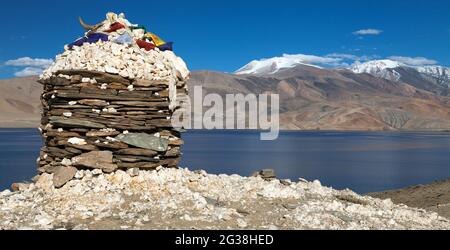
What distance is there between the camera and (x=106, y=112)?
37.4ft

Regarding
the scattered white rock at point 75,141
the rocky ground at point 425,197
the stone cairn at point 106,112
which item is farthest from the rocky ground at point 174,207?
the rocky ground at point 425,197

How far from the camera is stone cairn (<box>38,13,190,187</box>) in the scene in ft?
36.9

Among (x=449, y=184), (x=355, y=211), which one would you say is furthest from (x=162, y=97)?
(x=449, y=184)

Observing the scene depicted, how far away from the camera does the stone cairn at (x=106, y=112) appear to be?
36.9 feet

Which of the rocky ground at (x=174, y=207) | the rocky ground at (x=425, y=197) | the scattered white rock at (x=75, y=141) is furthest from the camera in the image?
the rocky ground at (x=425, y=197)

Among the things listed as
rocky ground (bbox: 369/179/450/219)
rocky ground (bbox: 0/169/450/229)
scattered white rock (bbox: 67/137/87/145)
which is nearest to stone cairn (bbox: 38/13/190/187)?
scattered white rock (bbox: 67/137/87/145)

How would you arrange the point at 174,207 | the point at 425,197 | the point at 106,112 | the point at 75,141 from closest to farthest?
the point at 174,207, the point at 75,141, the point at 106,112, the point at 425,197

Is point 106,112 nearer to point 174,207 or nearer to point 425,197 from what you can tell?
point 174,207

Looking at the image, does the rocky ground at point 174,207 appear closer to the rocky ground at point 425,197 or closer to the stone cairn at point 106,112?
the stone cairn at point 106,112

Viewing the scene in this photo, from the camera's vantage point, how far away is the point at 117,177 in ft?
36.4

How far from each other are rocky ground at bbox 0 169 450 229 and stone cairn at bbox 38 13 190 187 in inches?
14.9

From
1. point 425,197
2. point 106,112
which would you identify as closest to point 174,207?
point 106,112

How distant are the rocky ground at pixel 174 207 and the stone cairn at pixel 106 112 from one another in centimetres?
38

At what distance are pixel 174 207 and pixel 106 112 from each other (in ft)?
9.48
